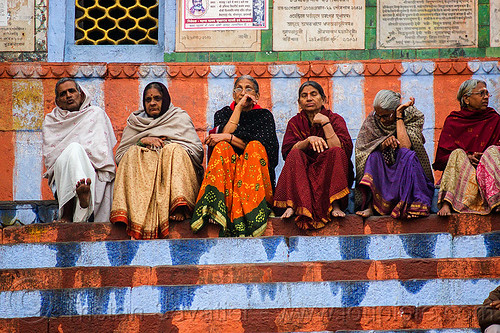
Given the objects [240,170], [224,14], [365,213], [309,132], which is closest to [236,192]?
[240,170]

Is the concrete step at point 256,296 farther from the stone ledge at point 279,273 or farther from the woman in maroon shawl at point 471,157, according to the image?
the woman in maroon shawl at point 471,157

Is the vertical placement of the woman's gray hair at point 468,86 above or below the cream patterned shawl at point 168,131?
above

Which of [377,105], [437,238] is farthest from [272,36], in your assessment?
[437,238]

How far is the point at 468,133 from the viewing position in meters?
8.98

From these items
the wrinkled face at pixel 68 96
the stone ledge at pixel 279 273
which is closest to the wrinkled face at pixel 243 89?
the wrinkled face at pixel 68 96

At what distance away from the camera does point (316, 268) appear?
732 cm

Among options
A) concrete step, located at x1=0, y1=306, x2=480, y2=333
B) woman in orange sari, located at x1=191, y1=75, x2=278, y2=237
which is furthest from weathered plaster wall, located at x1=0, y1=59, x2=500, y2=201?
concrete step, located at x1=0, y1=306, x2=480, y2=333

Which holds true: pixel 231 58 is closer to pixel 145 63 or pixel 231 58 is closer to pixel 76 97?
pixel 145 63

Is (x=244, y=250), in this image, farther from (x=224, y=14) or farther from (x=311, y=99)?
(x=224, y=14)

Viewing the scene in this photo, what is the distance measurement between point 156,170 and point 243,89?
1117 mm

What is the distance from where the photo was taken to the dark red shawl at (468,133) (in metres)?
8.89

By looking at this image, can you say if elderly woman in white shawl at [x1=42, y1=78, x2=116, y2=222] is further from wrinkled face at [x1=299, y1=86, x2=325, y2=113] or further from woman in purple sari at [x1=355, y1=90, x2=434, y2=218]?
woman in purple sari at [x1=355, y1=90, x2=434, y2=218]

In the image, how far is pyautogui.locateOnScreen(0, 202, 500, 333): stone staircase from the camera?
674 centimetres

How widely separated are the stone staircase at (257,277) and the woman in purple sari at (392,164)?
0.21 metres
